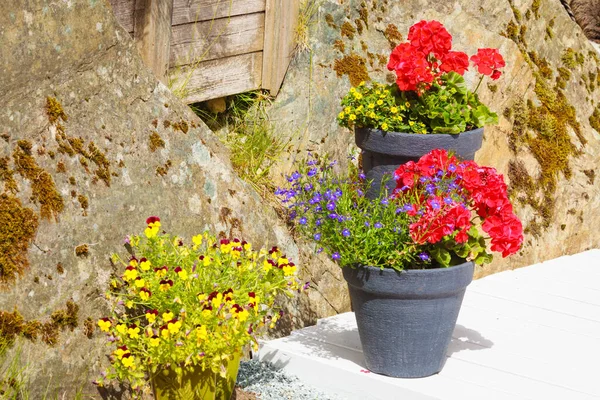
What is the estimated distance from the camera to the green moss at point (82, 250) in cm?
355

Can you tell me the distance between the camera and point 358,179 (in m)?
4.60

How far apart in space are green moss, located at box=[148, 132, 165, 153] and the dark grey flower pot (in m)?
0.87

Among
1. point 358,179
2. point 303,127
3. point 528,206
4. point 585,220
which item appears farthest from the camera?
point 585,220

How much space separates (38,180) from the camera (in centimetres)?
347

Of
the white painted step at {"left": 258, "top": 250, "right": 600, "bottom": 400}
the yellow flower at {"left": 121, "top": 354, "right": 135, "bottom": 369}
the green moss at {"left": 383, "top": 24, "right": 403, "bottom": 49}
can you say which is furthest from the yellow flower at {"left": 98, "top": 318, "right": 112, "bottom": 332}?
the green moss at {"left": 383, "top": 24, "right": 403, "bottom": 49}

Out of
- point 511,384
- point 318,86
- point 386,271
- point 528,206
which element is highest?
point 318,86

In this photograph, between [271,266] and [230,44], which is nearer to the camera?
[271,266]

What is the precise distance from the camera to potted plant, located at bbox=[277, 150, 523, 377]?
3.80 m

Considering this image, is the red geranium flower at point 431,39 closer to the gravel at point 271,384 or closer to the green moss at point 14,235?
the gravel at point 271,384

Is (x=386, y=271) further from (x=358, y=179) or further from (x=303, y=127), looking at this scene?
(x=303, y=127)

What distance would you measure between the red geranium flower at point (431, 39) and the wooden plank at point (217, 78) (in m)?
0.99

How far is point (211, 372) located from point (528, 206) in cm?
288

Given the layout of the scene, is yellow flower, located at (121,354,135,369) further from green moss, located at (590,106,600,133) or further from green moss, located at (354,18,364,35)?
green moss, located at (590,106,600,133)

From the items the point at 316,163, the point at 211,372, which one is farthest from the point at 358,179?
the point at 211,372
